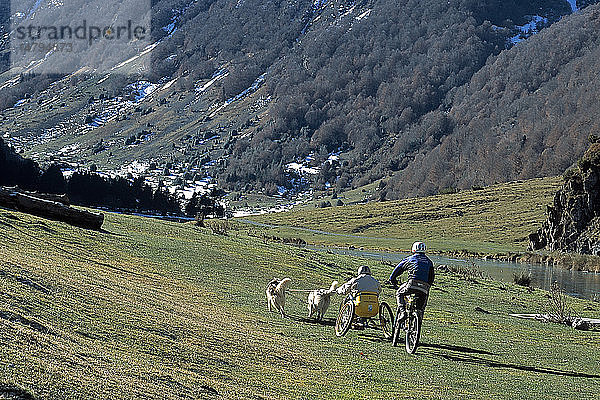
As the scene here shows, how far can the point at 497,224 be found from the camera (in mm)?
168875

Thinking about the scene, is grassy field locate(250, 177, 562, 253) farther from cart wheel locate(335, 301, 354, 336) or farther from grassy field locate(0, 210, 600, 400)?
cart wheel locate(335, 301, 354, 336)

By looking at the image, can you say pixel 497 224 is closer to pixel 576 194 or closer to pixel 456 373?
pixel 576 194

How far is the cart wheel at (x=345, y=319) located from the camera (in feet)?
58.4

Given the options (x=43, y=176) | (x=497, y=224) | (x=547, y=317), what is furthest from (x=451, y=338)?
(x=497, y=224)

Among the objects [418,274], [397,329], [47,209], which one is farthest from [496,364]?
[47,209]

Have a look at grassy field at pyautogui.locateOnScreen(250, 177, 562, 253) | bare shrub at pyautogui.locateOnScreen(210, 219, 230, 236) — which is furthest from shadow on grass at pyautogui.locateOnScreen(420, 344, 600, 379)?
grassy field at pyautogui.locateOnScreen(250, 177, 562, 253)

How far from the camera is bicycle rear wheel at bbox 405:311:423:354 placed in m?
16.2

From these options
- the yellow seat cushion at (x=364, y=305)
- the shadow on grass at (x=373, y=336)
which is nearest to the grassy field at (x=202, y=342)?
the shadow on grass at (x=373, y=336)

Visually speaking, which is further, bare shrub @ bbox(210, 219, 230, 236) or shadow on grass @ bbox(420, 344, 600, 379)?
bare shrub @ bbox(210, 219, 230, 236)

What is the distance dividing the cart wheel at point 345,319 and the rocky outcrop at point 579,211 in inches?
3798

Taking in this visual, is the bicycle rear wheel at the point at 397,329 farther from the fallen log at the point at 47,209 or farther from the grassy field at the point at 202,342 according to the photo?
the fallen log at the point at 47,209

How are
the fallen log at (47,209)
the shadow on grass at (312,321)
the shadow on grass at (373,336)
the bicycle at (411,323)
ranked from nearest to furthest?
1. the bicycle at (411,323)
2. the shadow on grass at (373,336)
3. the shadow on grass at (312,321)
4. the fallen log at (47,209)

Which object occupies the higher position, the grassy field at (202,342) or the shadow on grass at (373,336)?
the grassy field at (202,342)

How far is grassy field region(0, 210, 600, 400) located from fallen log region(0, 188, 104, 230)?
250cm
